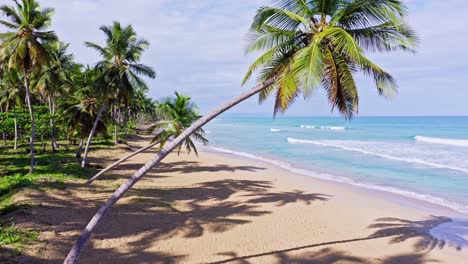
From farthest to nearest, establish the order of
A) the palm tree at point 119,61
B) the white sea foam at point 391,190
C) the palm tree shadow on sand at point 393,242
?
the palm tree at point 119,61
the white sea foam at point 391,190
the palm tree shadow on sand at point 393,242

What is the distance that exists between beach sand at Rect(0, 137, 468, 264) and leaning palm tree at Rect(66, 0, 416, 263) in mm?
2508

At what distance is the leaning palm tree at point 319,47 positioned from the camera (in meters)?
6.80

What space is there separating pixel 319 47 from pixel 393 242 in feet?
20.7

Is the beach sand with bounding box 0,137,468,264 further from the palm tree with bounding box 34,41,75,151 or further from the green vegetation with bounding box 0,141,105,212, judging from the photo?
the palm tree with bounding box 34,41,75,151

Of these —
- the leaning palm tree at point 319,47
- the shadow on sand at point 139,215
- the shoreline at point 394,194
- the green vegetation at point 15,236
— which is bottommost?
the shoreline at point 394,194

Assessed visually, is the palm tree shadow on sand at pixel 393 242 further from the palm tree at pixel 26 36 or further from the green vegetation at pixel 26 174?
the palm tree at pixel 26 36

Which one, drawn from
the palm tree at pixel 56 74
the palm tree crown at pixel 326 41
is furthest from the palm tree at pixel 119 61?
the palm tree crown at pixel 326 41

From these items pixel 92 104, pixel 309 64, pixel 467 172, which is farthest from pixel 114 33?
pixel 467 172

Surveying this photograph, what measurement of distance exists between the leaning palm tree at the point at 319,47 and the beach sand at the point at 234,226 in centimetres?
251

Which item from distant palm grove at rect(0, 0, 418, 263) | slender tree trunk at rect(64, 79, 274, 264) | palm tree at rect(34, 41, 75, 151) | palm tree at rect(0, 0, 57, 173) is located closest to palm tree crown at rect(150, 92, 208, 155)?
distant palm grove at rect(0, 0, 418, 263)

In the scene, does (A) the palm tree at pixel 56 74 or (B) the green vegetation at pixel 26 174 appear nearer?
(B) the green vegetation at pixel 26 174

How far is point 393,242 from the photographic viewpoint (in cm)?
1005

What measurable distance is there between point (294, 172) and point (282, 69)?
15.8 meters

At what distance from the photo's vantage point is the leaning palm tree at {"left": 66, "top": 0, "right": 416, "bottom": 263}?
6.80 m
